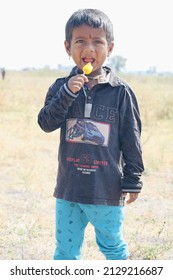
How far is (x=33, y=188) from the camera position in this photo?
16.3ft

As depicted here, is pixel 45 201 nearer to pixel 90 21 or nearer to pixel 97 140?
pixel 97 140

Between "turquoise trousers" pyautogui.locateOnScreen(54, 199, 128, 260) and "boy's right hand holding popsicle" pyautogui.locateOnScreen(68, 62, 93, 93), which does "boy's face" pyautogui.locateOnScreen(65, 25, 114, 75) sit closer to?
"boy's right hand holding popsicle" pyautogui.locateOnScreen(68, 62, 93, 93)

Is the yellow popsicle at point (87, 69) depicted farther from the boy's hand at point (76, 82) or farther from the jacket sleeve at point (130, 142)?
the jacket sleeve at point (130, 142)

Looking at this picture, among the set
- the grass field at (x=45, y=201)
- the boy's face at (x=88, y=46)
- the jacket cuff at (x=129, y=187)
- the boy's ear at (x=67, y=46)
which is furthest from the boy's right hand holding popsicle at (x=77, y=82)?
the grass field at (x=45, y=201)

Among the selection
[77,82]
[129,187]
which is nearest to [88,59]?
[77,82]

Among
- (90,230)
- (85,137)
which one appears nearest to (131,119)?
(85,137)

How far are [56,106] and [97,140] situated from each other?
0.81ft

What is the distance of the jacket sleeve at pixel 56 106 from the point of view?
2096mm

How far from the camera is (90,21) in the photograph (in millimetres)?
2150

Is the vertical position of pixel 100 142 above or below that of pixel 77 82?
below

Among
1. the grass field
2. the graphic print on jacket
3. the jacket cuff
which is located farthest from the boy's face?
the grass field

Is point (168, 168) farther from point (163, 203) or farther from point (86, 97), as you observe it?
point (86, 97)

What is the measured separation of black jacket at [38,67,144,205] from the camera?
7.29ft

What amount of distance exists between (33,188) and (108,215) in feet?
9.10
